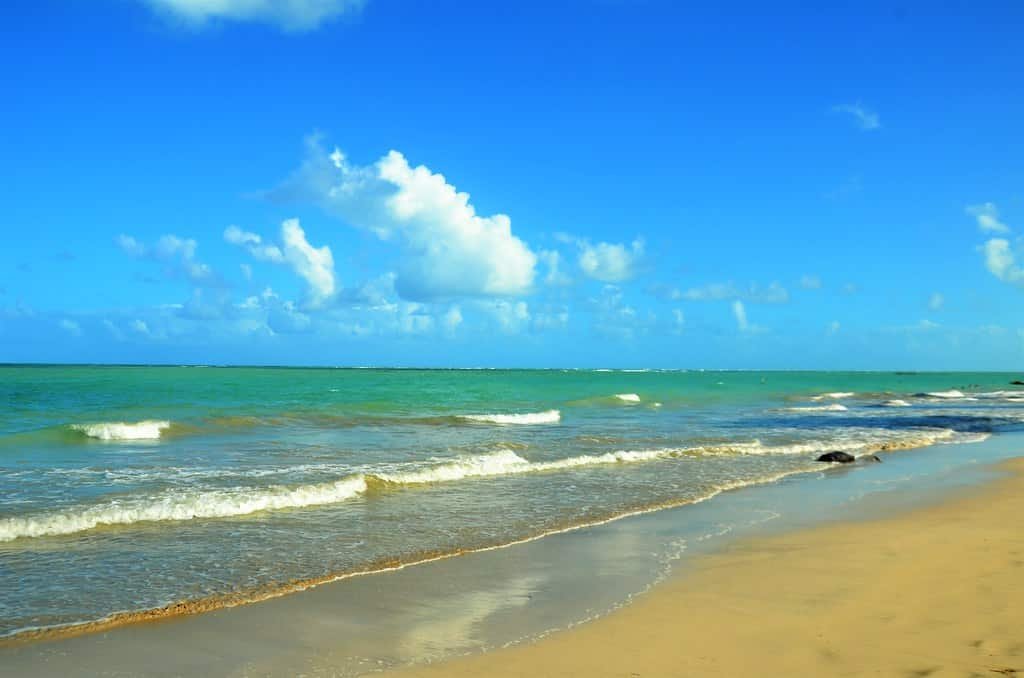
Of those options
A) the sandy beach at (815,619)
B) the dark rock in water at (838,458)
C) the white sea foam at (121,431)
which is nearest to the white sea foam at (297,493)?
the dark rock in water at (838,458)

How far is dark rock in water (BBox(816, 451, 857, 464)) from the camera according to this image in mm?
21766

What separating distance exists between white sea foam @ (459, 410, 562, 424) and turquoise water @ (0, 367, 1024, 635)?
1.14 feet

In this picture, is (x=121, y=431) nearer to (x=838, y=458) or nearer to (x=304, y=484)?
(x=304, y=484)

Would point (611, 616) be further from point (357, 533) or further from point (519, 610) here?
point (357, 533)

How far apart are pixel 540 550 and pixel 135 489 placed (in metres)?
8.92

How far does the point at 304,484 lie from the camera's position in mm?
15484

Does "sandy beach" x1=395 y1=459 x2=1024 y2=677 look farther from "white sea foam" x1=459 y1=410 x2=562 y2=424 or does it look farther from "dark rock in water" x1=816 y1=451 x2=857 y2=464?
"white sea foam" x1=459 y1=410 x2=562 y2=424

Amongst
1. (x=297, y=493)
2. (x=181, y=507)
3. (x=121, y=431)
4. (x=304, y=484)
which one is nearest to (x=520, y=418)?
(x=121, y=431)

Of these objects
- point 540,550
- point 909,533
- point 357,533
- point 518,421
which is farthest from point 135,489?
point 518,421

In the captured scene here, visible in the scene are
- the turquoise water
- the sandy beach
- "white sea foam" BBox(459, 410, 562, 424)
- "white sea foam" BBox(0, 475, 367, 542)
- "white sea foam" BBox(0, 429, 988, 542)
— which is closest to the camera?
the sandy beach

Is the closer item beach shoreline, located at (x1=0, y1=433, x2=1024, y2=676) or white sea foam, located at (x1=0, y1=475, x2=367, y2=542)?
beach shoreline, located at (x1=0, y1=433, x2=1024, y2=676)

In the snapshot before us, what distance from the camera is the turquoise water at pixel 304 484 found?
938 centimetres

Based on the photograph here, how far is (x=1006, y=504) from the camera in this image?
555 inches

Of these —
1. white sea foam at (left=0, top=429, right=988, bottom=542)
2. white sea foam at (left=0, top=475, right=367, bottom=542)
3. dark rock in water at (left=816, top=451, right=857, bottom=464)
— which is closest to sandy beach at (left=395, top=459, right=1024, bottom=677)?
white sea foam at (left=0, top=475, right=367, bottom=542)
